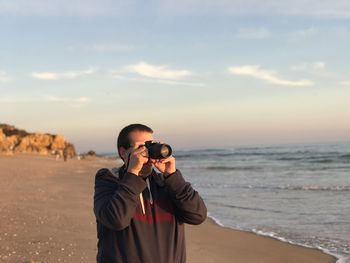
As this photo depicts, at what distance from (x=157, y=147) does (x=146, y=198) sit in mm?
294

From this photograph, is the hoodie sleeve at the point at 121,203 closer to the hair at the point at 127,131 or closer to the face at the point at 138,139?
the face at the point at 138,139

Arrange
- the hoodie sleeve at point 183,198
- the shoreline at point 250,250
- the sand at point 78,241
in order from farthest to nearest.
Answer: the shoreline at point 250,250 → the sand at point 78,241 → the hoodie sleeve at point 183,198

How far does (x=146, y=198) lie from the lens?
2.35 meters

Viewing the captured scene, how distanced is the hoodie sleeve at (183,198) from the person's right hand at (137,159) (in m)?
0.16

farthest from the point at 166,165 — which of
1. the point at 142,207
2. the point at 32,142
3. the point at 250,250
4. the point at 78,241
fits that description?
the point at 32,142

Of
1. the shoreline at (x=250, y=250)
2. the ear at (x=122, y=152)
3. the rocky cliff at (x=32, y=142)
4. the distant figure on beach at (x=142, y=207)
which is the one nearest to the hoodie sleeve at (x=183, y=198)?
the distant figure on beach at (x=142, y=207)

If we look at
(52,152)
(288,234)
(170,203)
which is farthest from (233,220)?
(52,152)

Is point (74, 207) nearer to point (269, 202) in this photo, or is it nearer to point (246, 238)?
point (246, 238)

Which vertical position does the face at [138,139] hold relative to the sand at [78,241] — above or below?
above

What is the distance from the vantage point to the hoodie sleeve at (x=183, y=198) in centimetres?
232

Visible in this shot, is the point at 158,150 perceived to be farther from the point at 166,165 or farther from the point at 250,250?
the point at 250,250

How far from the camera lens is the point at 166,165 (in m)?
2.31

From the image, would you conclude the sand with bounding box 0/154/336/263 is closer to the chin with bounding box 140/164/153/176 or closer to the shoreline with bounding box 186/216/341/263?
the shoreline with bounding box 186/216/341/263

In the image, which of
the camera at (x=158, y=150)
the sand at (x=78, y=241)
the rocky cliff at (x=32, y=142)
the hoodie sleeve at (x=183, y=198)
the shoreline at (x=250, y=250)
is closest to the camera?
the camera at (x=158, y=150)
